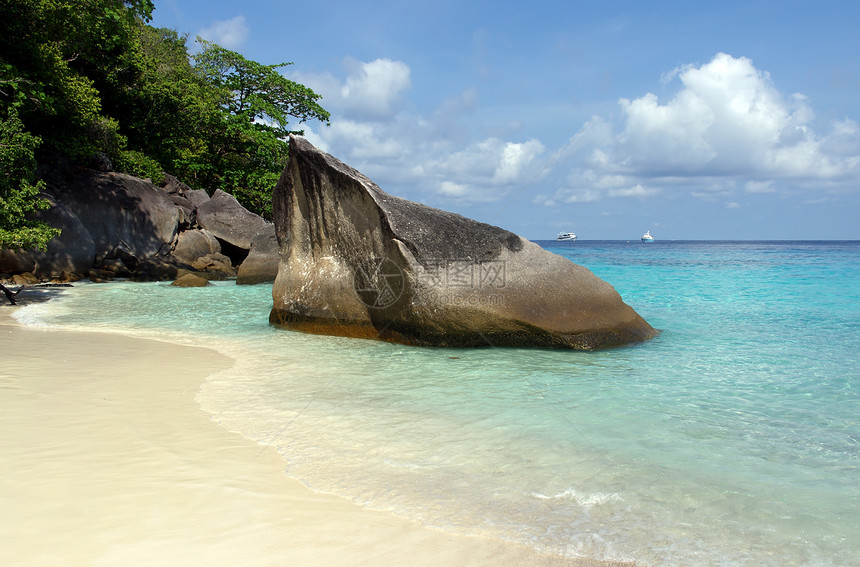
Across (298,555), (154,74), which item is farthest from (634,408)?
(154,74)

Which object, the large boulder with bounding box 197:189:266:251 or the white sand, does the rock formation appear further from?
the white sand

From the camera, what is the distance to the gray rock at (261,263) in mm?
16500

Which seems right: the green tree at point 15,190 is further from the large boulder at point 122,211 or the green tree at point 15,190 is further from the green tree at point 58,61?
the large boulder at point 122,211

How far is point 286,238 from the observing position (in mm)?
9109

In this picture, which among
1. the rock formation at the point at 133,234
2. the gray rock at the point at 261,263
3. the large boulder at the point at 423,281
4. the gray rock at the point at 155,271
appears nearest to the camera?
the large boulder at the point at 423,281

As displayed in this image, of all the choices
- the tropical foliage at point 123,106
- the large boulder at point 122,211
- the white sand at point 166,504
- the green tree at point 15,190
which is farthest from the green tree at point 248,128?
the white sand at point 166,504

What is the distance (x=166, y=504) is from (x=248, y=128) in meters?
25.2

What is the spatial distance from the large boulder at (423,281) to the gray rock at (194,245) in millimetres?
12473

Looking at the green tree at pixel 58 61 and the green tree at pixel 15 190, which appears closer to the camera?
the green tree at pixel 15 190

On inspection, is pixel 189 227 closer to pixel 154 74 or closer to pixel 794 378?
pixel 154 74

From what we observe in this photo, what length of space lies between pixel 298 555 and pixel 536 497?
1.31 m

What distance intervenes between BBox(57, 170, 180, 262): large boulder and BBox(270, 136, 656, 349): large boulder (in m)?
12.1

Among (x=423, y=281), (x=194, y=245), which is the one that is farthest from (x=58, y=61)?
(x=423, y=281)

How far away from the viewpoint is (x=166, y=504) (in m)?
2.74
